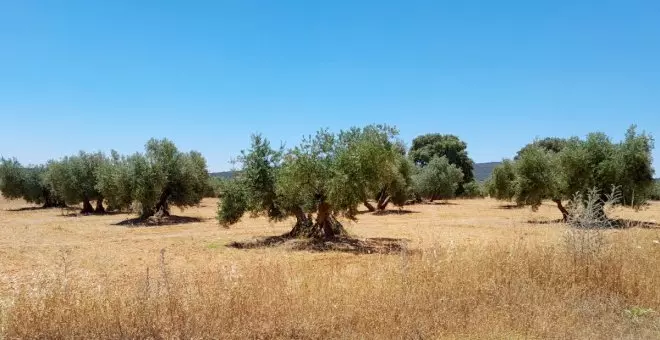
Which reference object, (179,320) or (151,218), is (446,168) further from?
(179,320)

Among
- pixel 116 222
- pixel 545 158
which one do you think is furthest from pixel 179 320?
pixel 116 222

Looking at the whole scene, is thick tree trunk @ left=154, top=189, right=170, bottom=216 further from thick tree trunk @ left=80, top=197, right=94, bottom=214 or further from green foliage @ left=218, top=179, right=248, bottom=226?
green foliage @ left=218, top=179, right=248, bottom=226

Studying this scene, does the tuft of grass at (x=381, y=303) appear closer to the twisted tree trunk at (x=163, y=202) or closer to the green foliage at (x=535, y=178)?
the green foliage at (x=535, y=178)

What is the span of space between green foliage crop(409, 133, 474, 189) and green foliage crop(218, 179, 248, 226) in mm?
56104

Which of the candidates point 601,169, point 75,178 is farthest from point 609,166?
point 75,178

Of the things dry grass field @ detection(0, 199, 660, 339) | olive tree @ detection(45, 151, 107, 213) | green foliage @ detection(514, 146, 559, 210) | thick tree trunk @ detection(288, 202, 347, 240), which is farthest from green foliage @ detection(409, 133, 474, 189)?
dry grass field @ detection(0, 199, 660, 339)

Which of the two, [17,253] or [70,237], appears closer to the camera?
[17,253]

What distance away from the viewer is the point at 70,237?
26.6 m

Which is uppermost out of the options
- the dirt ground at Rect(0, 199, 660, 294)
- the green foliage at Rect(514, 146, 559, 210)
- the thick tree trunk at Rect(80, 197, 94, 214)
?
the green foliage at Rect(514, 146, 559, 210)

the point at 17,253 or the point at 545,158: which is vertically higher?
the point at 545,158

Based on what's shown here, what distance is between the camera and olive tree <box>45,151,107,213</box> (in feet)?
148

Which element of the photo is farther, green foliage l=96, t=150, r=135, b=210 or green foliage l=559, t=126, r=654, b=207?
green foliage l=96, t=150, r=135, b=210

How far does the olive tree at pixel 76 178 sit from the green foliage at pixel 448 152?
1880 inches

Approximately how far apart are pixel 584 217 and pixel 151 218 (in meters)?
35.9
